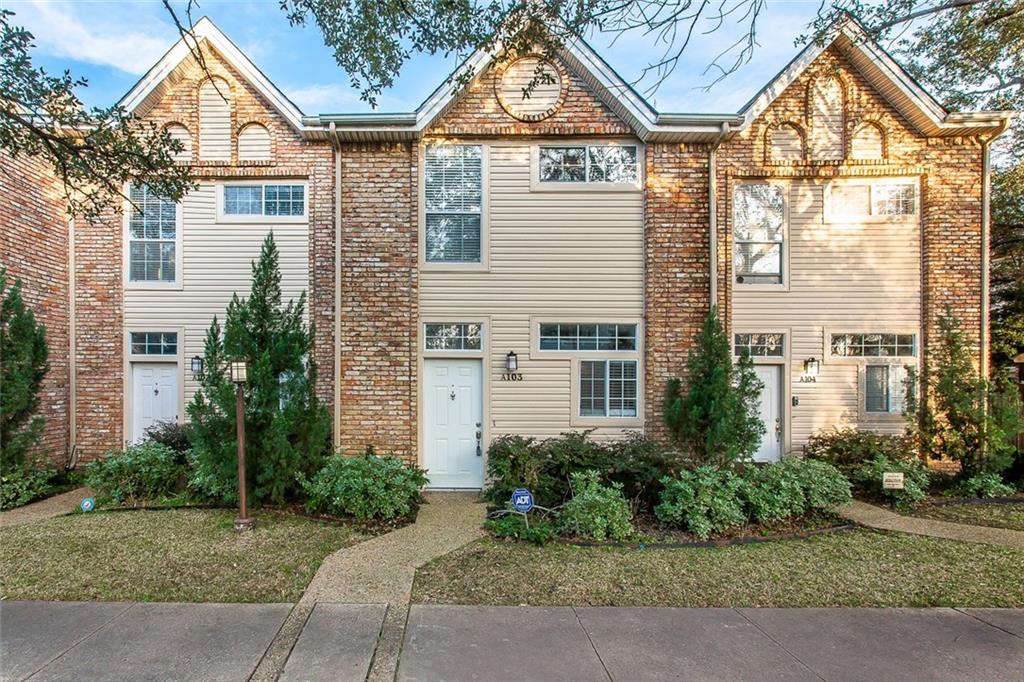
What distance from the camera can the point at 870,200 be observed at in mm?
7918

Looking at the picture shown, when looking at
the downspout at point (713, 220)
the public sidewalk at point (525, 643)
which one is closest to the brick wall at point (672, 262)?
the downspout at point (713, 220)

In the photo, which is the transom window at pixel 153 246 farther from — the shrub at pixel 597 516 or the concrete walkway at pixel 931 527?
the concrete walkway at pixel 931 527

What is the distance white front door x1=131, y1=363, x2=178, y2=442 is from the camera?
784 centimetres

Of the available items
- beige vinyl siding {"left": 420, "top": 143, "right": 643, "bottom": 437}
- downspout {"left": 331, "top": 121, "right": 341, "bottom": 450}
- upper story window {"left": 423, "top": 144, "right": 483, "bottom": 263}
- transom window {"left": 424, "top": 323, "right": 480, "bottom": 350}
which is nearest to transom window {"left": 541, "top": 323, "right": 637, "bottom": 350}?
beige vinyl siding {"left": 420, "top": 143, "right": 643, "bottom": 437}

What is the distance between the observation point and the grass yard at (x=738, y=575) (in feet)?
13.3

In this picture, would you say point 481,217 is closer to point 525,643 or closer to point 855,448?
point 525,643

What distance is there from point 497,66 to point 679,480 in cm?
683

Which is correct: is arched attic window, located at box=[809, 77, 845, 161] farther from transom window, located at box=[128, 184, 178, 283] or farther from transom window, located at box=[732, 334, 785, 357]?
transom window, located at box=[128, 184, 178, 283]

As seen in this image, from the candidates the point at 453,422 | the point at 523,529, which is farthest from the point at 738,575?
the point at 453,422

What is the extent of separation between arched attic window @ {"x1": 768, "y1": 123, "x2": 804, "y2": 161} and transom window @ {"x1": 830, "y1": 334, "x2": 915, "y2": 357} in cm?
319

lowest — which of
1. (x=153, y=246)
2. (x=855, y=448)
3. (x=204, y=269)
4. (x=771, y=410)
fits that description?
(x=855, y=448)

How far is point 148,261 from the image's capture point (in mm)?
7820

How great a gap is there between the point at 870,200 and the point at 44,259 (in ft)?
45.3

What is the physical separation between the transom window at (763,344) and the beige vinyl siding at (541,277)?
1.98 meters
